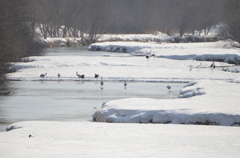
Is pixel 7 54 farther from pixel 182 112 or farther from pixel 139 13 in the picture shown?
pixel 139 13

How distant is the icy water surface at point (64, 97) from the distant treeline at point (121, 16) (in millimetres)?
30038

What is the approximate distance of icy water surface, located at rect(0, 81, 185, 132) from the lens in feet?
55.6

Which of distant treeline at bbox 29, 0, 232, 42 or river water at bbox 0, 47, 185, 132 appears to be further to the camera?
distant treeline at bbox 29, 0, 232, 42

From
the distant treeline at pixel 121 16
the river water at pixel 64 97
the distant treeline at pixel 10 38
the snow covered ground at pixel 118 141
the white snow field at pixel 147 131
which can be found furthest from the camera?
the distant treeline at pixel 121 16

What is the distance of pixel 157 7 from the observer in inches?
4781

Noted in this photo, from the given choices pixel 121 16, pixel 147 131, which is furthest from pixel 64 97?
pixel 121 16

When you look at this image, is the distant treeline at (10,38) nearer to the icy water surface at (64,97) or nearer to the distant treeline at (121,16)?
the icy water surface at (64,97)

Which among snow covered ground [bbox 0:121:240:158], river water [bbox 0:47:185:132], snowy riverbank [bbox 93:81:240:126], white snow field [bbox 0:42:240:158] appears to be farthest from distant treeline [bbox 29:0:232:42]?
snow covered ground [bbox 0:121:240:158]

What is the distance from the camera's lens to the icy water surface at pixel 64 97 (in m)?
17.0

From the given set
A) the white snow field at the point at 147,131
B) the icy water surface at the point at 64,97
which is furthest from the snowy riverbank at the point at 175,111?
the icy water surface at the point at 64,97

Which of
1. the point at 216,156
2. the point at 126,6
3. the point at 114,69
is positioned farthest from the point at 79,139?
the point at 126,6

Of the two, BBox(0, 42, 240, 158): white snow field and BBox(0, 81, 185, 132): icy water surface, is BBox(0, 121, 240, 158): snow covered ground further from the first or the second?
BBox(0, 81, 185, 132): icy water surface

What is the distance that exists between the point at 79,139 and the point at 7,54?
674 inches

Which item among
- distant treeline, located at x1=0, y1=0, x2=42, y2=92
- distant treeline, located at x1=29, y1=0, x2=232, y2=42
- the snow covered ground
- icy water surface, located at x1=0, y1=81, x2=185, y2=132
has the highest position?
distant treeline, located at x1=29, y1=0, x2=232, y2=42
